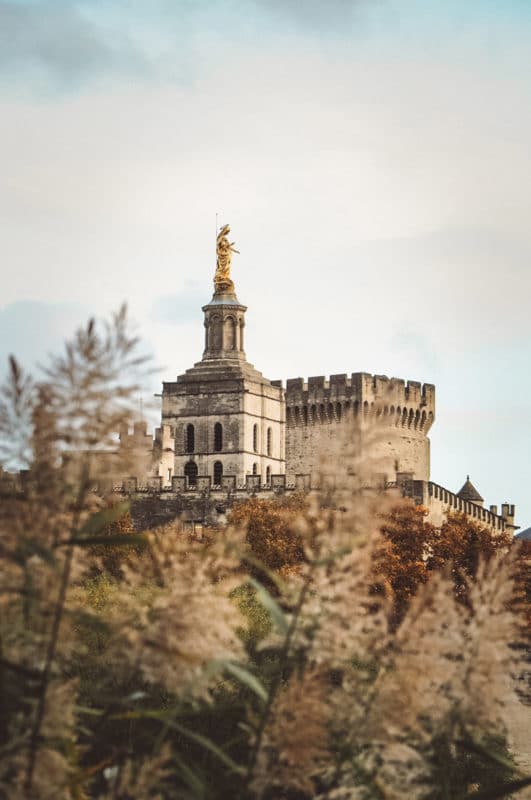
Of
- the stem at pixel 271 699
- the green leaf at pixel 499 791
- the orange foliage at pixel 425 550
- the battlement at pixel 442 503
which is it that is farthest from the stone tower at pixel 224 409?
the stem at pixel 271 699

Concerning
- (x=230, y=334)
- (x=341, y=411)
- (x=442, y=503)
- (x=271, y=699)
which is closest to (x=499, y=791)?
(x=271, y=699)

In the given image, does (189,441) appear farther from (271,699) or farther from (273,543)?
(271,699)

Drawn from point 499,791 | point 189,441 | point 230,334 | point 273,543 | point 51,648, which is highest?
point 230,334

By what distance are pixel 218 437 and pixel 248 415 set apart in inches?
85.4

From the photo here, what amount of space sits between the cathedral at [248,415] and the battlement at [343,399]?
0.06 meters

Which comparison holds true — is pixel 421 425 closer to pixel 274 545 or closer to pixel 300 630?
pixel 274 545

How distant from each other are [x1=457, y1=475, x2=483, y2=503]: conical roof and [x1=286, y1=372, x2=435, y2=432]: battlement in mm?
4669

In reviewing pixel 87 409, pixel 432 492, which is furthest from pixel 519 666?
pixel 432 492

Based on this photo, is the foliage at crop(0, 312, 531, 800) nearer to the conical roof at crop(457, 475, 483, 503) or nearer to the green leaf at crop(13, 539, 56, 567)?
the green leaf at crop(13, 539, 56, 567)

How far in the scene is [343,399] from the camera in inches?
3770

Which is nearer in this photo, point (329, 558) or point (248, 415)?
point (329, 558)

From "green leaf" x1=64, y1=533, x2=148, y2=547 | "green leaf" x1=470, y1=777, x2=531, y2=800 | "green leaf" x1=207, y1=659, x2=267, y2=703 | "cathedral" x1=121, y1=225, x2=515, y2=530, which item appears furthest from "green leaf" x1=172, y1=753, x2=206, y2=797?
"cathedral" x1=121, y1=225, x2=515, y2=530

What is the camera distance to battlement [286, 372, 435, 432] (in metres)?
95.6

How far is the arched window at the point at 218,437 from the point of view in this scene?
8862 centimetres
